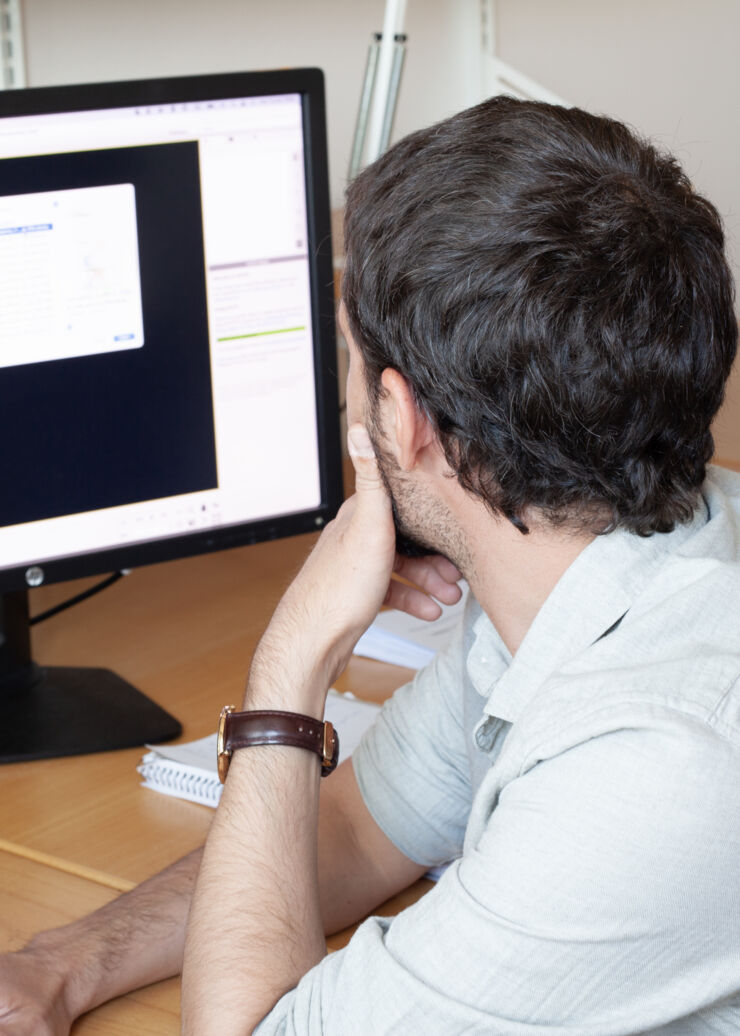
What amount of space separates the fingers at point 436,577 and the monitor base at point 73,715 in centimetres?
27

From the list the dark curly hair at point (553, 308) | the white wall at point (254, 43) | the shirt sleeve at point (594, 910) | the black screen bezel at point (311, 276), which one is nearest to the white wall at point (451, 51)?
the white wall at point (254, 43)

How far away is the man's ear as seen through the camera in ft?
2.73

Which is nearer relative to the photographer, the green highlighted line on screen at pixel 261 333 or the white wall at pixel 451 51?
the green highlighted line on screen at pixel 261 333

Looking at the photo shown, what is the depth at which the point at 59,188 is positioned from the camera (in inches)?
41.7

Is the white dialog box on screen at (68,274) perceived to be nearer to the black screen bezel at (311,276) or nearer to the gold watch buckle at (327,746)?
the black screen bezel at (311,276)

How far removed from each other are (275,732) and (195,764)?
0.23 meters

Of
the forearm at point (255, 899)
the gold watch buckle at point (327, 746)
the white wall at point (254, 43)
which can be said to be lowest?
the forearm at point (255, 899)

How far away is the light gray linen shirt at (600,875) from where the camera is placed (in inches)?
24.6

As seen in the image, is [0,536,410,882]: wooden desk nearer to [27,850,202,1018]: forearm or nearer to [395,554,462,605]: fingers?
[27,850,202,1018]: forearm

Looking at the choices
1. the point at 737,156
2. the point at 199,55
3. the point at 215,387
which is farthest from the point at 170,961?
the point at 737,156

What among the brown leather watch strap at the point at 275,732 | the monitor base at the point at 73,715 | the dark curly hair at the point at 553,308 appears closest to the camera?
the dark curly hair at the point at 553,308

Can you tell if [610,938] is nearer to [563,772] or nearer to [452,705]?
[563,772]

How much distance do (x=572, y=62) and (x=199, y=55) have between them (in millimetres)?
978

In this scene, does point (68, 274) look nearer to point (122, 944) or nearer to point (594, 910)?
point (122, 944)
